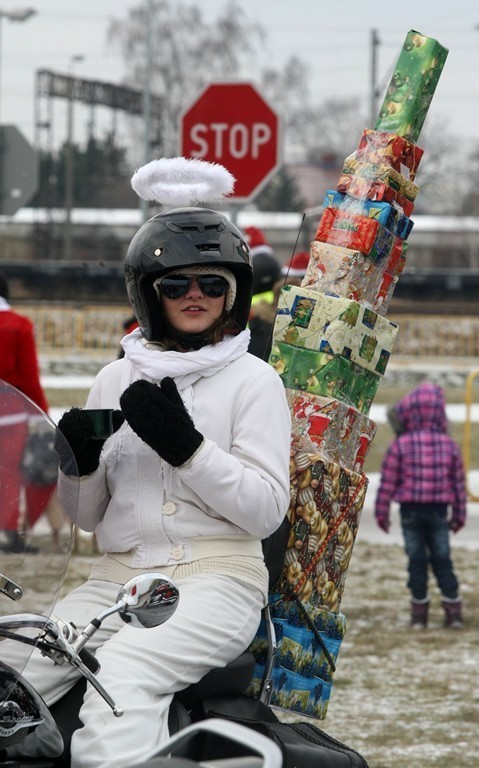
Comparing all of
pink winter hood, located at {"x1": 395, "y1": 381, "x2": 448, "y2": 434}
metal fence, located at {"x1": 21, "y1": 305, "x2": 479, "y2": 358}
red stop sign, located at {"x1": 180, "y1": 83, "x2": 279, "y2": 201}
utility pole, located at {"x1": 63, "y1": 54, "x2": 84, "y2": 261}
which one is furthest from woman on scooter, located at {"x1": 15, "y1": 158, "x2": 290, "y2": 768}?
utility pole, located at {"x1": 63, "y1": 54, "x2": 84, "y2": 261}

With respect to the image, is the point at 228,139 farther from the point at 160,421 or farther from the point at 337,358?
the point at 160,421

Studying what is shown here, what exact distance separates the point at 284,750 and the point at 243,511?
0.56 metres

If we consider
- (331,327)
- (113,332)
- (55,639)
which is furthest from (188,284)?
(113,332)

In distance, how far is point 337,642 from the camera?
4.07 metres

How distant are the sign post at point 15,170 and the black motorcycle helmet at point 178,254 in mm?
7217

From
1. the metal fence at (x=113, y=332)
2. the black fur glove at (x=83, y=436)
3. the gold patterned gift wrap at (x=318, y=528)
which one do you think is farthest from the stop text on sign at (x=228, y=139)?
the metal fence at (x=113, y=332)

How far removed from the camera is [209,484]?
335 centimetres

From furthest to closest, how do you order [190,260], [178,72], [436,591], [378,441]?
[178,72], [378,441], [436,591], [190,260]

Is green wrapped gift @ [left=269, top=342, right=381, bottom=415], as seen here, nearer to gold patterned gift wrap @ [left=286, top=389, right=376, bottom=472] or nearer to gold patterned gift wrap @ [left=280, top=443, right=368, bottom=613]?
gold patterned gift wrap @ [left=286, top=389, right=376, bottom=472]

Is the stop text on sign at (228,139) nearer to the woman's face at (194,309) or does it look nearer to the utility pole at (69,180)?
the woman's face at (194,309)

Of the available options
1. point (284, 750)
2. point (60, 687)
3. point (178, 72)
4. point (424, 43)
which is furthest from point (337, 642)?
point (178, 72)

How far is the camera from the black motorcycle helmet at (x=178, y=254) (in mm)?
3557

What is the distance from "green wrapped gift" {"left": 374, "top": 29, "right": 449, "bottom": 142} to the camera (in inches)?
172

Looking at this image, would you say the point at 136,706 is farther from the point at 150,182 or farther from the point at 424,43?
the point at 424,43
